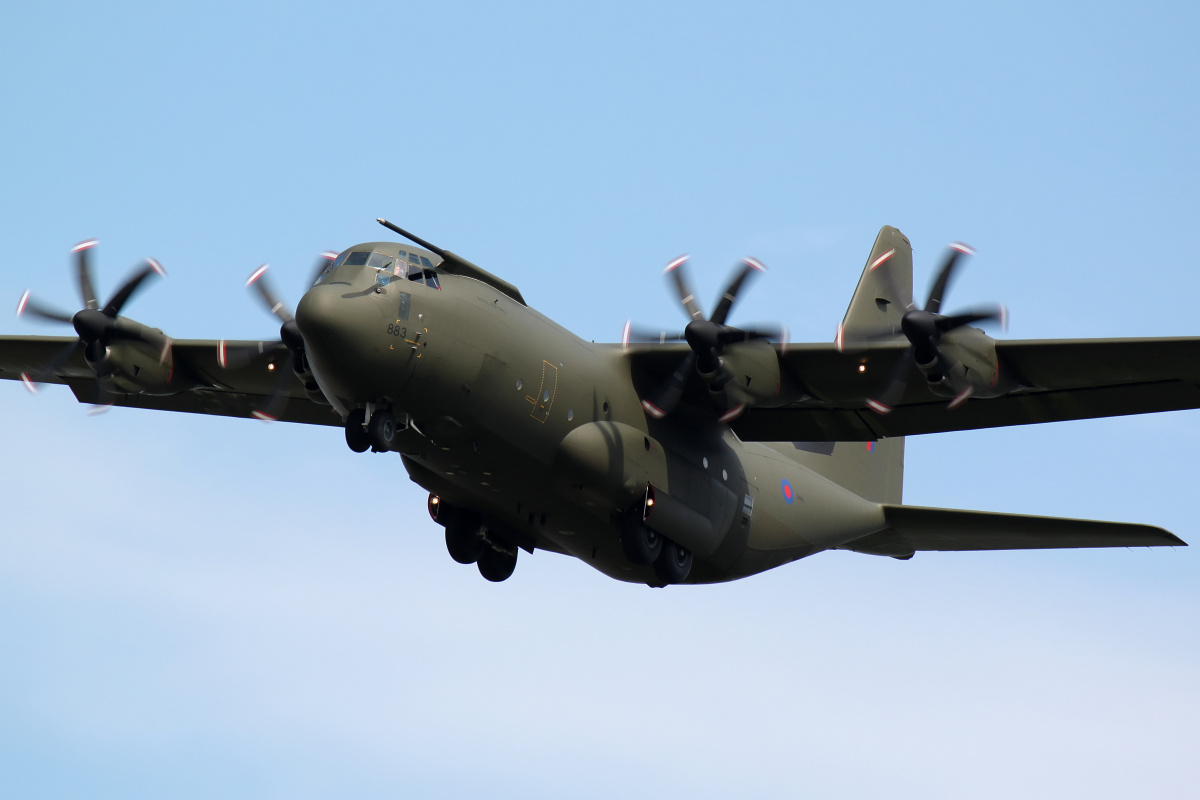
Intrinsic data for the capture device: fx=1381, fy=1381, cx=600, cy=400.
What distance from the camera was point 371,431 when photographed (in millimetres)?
20109

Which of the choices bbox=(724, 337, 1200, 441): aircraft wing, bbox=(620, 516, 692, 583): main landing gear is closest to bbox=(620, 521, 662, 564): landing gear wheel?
bbox=(620, 516, 692, 583): main landing gear

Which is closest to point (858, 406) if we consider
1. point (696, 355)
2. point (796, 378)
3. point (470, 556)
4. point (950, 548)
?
point (796, 378)

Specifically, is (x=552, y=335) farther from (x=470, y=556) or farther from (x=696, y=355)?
(x=470, y=556)

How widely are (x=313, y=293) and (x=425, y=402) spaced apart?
89.9 inches

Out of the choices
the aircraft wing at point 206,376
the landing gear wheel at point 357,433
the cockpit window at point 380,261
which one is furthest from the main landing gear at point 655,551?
the aircraft wing at point 206,376

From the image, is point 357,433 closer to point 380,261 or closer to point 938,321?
point 380,261

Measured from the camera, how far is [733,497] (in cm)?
2478

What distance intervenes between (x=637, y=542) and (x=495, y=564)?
10.8ft

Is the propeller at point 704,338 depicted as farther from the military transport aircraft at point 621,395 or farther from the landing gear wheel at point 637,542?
the landing gear wheel at point 637,542

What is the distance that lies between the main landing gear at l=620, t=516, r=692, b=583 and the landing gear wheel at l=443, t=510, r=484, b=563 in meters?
2.76

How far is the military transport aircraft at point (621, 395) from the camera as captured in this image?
67.2 feet

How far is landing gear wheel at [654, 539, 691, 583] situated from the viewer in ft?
78.1

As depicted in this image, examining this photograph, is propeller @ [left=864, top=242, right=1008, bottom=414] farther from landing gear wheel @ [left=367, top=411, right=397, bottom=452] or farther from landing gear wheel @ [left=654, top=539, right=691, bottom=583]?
landing gear wheel @ [left=367, top=411, right=397, bottom=452]

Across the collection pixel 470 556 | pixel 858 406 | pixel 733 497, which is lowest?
pixel 470 556
